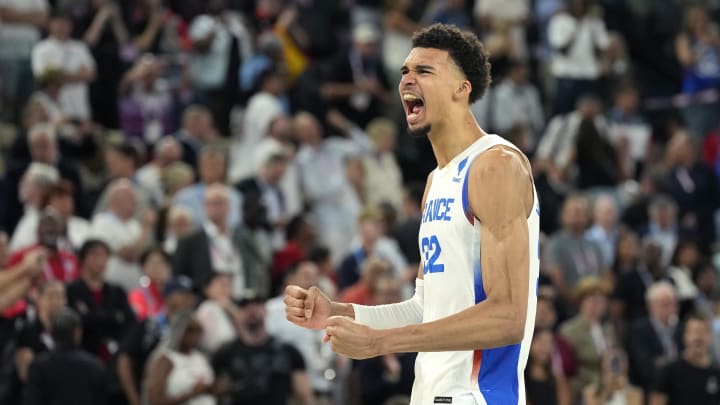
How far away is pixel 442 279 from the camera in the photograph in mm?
5805

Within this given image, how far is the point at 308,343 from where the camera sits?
13.0 meters

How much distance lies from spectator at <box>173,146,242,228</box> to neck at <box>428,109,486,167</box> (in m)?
8.89

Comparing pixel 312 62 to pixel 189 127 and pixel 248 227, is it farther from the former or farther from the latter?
pixel 248 227

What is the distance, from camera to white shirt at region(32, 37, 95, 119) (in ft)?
54.4

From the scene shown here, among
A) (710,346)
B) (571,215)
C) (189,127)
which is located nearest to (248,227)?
(189,127)

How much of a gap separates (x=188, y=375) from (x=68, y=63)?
251 inches

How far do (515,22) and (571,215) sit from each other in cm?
592

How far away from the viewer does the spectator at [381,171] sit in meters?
17.3

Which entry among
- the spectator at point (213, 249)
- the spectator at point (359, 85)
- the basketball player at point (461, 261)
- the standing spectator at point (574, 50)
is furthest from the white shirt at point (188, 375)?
the standing spectator at point (574, 50)

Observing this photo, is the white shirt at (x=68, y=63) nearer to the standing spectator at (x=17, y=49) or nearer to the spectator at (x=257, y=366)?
the standing spectator at (x=17, y=49)

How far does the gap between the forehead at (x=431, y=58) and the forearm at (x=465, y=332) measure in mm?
1126

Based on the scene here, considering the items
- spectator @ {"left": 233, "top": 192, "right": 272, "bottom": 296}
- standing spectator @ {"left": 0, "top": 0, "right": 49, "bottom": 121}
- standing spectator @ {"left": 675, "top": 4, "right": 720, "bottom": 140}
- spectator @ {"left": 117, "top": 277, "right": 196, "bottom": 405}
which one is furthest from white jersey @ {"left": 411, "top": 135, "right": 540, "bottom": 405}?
standing spectator @ {"left": 675, "top": 4, "right": 720, "bottom": 140}

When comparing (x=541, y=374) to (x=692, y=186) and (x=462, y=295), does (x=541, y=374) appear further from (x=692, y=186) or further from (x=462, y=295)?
(x=462, y=295)

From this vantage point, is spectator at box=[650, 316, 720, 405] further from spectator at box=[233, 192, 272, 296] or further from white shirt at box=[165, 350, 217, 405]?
white shirt at box=[165, 350, 217, 405]
